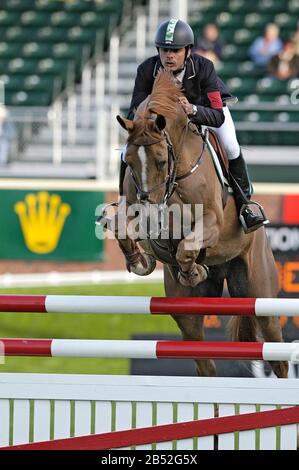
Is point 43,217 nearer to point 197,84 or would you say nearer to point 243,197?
point 243,197

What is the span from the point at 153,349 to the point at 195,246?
1033mm

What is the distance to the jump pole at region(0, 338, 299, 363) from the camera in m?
3.94

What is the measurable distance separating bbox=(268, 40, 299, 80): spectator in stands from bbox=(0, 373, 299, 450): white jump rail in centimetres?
979

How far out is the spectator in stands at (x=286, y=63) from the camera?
13211 mm

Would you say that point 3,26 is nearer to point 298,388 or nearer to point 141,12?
point 141,12

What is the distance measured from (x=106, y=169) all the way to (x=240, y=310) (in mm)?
8097

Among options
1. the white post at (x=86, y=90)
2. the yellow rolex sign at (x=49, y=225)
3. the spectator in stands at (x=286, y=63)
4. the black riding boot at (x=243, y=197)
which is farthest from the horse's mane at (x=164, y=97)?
the spectator in stands at (x=286, y=63)

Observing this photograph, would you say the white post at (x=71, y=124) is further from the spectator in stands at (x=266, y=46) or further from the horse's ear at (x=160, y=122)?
the horse's ear at (x=160, y=122)

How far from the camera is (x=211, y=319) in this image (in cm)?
730

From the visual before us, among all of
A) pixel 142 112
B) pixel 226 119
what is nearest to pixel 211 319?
pixel 226 119

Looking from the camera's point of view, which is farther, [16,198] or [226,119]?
[16,198]

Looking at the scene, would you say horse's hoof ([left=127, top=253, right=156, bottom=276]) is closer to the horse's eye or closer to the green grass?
the horse's eye

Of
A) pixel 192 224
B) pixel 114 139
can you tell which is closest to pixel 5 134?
pixel 114 139
